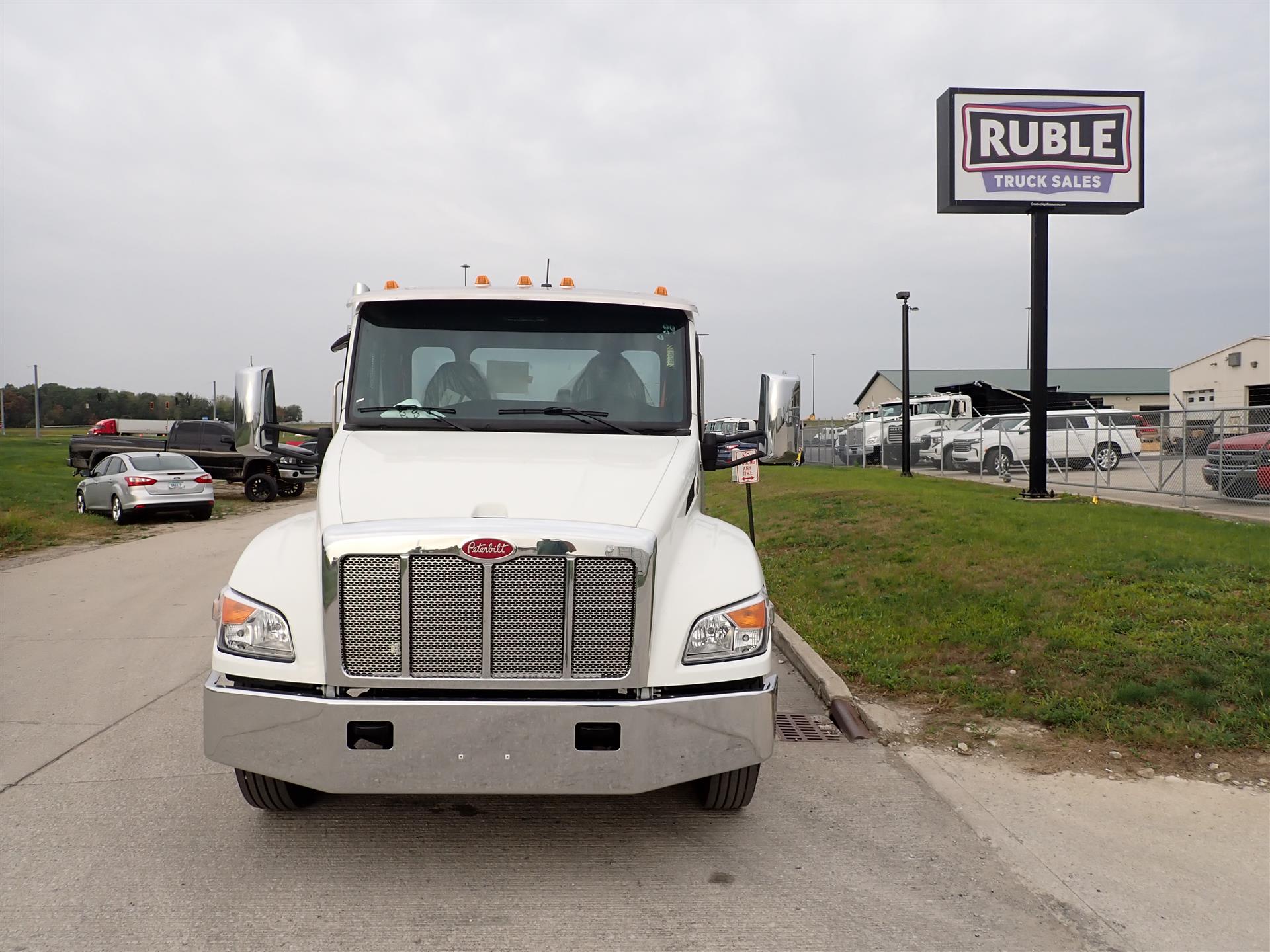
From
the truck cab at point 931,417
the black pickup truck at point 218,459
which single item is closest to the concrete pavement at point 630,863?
the black pickup truck at point 218,459

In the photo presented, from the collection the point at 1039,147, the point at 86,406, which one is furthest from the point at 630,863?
the point at 86,406

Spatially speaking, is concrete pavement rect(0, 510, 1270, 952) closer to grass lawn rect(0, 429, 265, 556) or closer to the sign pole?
the sign pole

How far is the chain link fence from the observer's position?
14.1m

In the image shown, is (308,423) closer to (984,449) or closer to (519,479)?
(519,479)

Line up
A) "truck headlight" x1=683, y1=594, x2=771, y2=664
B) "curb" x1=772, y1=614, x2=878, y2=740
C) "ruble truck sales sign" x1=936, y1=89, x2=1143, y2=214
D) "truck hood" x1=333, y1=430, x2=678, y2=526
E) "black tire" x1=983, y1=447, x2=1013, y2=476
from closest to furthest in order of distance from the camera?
"truck headlight" x1=683, y1=594, x2=771, y2=664, "truck hood" x1=333, y1=430, x2=678, y2=526, "curb" x1=772, y1=614, x2=878, y2=740, "ruble truck sales sign" x1=936, y1=89, x2=1143, y2=214, "black tire" x1=983, y1=447, x2=1013, y2=476

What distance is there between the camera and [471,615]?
3.55m

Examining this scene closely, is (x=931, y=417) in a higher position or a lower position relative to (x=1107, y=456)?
higher

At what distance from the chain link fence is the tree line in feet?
293

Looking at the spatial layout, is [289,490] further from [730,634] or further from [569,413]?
[730,634]

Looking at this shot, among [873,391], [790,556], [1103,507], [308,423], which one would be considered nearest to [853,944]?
[308,423]

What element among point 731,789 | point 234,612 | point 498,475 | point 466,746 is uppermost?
point 498,475

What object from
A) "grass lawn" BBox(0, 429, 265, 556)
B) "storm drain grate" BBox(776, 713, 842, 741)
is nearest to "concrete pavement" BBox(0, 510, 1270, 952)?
"storm drain grate" BBox(776, 713, 842, 741)

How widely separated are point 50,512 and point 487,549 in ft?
63.5

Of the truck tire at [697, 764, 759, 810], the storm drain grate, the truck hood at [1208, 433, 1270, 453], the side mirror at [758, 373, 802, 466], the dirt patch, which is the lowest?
the storm drain grate
